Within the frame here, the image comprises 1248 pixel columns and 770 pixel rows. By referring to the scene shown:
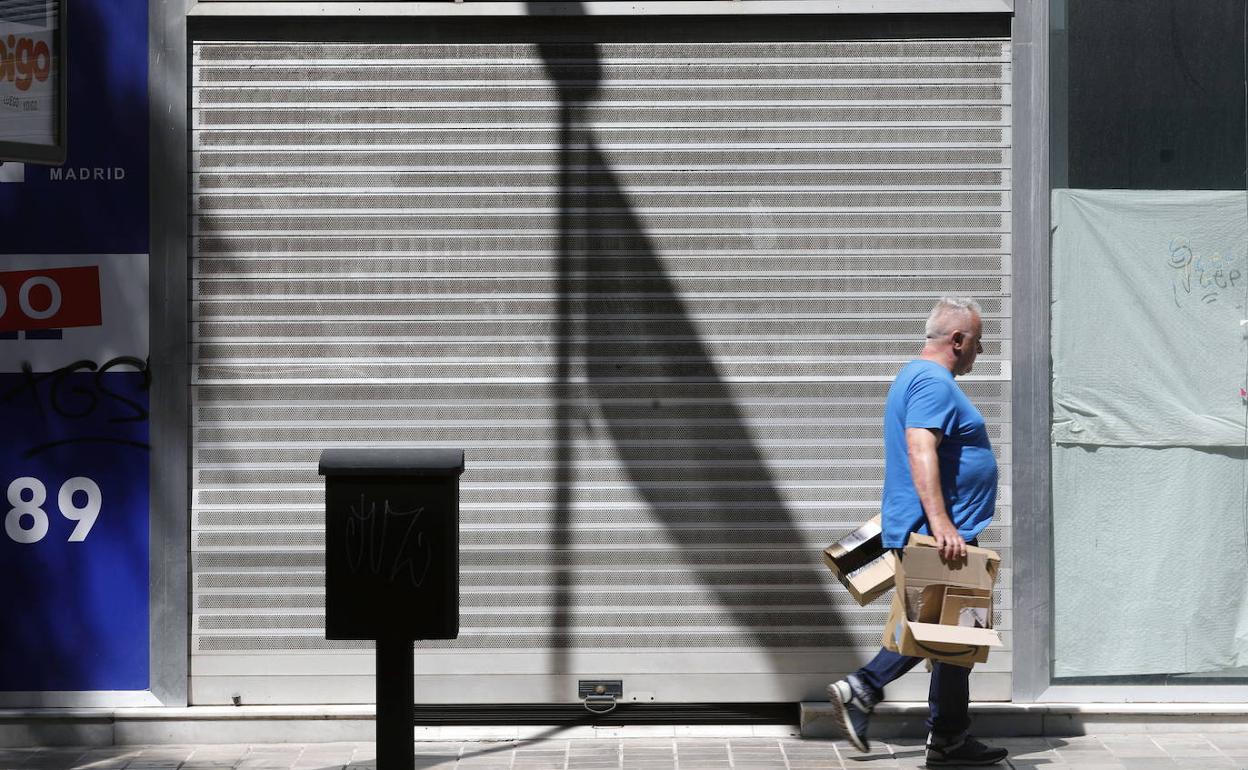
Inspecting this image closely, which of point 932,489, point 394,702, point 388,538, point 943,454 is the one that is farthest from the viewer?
point 943,454

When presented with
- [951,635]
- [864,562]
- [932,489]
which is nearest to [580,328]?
[864,562]

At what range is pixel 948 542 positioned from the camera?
5172 millimetres

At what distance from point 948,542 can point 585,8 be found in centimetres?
265

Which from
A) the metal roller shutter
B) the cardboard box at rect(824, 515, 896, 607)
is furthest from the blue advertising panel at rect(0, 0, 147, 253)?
the cardboard box at rect(824, 515, 896, 607)

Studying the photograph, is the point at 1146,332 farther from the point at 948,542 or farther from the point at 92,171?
the point at 92,171

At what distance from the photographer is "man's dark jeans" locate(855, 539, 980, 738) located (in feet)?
18.0

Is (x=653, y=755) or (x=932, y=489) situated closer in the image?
(x=932, y=489)

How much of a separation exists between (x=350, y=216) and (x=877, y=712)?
304cm

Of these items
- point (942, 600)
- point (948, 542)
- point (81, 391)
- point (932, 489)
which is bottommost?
point (942, 600)

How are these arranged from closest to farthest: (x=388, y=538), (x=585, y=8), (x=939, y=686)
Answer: (x=388, y=538)
(x=939, y=686)
(x=585, y=8)

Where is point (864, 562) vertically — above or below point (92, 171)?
below

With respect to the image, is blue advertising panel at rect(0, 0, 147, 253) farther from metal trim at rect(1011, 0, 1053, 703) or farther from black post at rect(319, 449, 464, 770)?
metal trim at rect(1011, 0, 1053, 703)

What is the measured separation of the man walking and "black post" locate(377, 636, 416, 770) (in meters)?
1.81

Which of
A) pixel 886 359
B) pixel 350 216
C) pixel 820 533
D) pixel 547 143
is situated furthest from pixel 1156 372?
pixel 350 216
